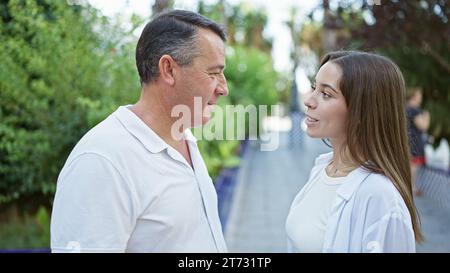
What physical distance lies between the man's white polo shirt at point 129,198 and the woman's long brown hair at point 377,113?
55 centimetres

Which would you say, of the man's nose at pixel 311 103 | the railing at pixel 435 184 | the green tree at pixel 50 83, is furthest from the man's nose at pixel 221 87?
the railing at pixel 435 184

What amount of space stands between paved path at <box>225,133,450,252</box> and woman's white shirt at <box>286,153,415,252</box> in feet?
14.1

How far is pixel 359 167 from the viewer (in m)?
1.97

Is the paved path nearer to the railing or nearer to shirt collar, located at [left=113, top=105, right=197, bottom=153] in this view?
the railing

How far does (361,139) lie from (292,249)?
0.47m

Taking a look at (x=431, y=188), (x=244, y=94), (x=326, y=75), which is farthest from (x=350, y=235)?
(x=244, y=94)

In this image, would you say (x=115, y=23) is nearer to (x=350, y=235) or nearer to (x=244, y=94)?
(x=350, y=235)

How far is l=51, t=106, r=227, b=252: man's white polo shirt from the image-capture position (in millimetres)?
1638

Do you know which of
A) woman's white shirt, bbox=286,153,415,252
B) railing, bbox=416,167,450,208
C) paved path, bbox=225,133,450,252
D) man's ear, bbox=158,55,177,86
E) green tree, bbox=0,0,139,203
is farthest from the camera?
railing, bbox=416,167,450,208

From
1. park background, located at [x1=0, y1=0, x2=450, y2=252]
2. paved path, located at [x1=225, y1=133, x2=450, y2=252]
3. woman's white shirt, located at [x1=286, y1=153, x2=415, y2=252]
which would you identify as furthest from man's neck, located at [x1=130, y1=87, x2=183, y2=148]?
paved path, located at [x1=225, y1=133, x2=450, y2=252]

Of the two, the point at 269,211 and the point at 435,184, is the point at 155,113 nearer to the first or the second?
the point at 269,211

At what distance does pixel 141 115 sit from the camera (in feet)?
6.52

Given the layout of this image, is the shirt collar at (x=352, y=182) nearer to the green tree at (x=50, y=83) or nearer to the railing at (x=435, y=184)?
the green tree at (x=50, y=83)

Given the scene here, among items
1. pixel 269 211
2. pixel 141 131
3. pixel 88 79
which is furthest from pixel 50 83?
pixel 269 211
